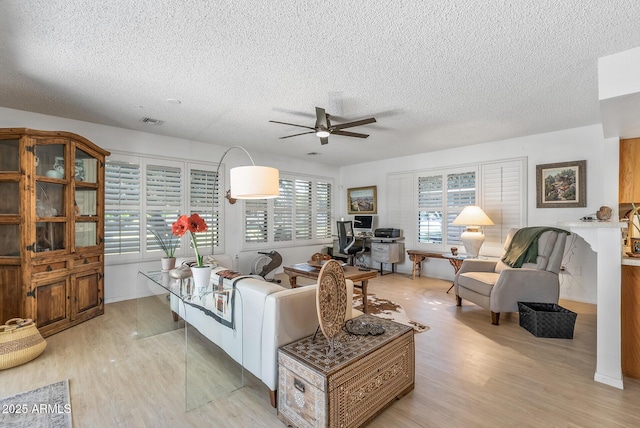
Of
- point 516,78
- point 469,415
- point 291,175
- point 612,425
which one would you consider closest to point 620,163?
point 516,78

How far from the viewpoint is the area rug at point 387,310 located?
11.1 feet

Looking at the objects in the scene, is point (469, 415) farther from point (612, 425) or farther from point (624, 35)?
point (624, 35)

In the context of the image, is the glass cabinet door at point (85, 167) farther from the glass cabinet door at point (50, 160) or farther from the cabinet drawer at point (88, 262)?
the cabinet drawer at point (88, 262)

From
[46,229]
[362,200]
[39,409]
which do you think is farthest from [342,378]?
[362,200]

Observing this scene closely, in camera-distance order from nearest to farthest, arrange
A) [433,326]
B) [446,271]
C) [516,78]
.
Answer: [516,78] < [433,326] < [446,271]

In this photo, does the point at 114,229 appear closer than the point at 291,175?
Yes

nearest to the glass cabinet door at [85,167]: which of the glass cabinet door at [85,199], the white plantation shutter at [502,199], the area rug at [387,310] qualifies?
the glass cabinet door at [85,199]

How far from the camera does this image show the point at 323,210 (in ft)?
23.9

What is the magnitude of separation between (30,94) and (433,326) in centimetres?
498

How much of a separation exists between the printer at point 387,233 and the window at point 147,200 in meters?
3.24

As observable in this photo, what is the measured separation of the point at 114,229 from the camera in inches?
168

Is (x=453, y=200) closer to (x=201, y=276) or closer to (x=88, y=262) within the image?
(x=201, y=276)

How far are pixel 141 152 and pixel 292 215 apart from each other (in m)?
3.11

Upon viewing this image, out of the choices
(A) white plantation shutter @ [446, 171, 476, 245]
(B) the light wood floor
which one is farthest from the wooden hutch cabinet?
(A) white plantation shutter @ [446, 171, 476, 245]
